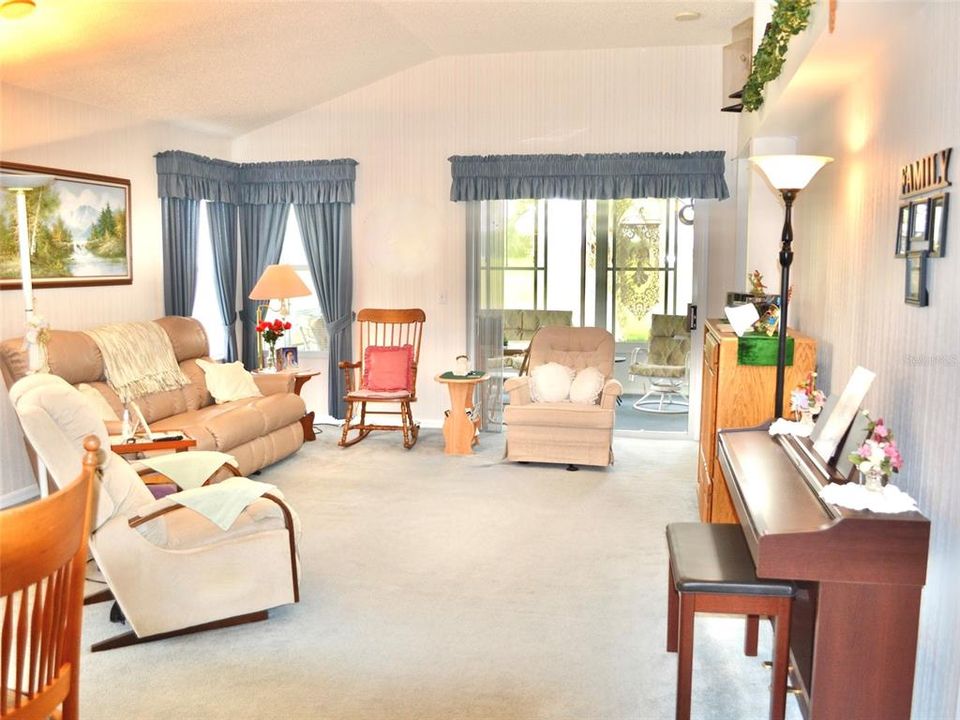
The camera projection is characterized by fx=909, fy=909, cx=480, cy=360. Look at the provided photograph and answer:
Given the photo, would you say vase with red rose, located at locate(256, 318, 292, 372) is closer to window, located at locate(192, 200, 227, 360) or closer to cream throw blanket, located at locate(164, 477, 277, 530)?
window, located at locate(192, 200, 227, 360)

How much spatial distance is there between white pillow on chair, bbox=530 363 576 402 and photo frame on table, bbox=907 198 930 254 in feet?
12.2

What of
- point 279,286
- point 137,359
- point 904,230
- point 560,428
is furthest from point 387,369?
point 904,230

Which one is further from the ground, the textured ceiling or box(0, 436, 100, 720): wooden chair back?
the textured ceiling

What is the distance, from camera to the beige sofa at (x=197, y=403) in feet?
17.1

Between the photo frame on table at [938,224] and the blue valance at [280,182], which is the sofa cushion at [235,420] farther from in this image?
the photo frame on table at [938,224]

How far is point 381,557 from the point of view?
4441 mm

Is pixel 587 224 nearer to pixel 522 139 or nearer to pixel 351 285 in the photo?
pixel 522 139

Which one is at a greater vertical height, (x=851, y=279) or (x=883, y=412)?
(x=851, y=279)

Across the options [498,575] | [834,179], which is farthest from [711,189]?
[498,575]

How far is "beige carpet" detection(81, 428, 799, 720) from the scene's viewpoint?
304 cm

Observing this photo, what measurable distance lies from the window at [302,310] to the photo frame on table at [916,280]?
5.79 meters

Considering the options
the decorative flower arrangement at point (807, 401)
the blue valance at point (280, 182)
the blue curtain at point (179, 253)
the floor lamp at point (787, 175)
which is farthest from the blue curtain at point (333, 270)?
the decorative flower arrangement at point (807, 401)

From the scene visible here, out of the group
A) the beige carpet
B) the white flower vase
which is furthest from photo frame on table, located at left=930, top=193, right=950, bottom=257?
the beige carpet

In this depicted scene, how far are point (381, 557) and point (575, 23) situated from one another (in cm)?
404
